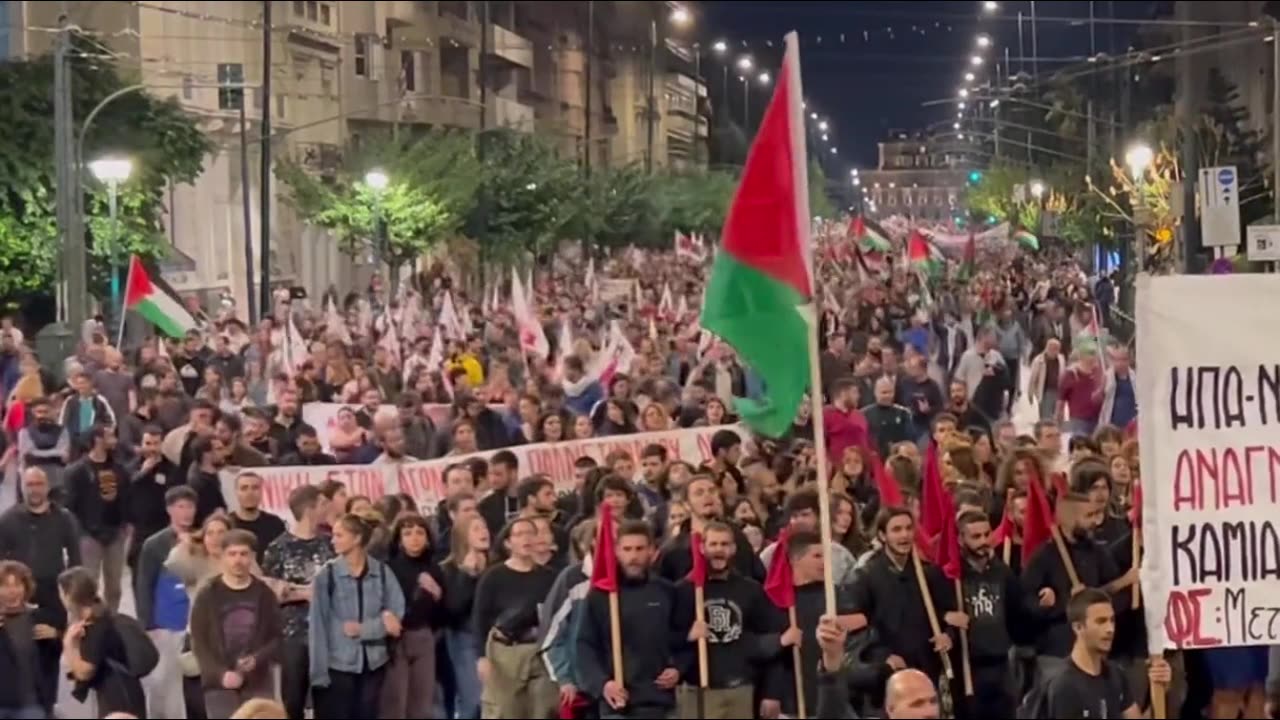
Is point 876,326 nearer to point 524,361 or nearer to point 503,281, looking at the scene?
point 524,361

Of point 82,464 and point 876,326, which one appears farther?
point 876,326

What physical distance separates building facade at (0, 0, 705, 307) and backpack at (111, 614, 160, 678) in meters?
25.4

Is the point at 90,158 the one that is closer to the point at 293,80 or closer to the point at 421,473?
the point at 421,473

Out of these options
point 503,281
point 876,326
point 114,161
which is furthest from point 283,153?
point 876,326

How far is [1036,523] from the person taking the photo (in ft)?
34.0

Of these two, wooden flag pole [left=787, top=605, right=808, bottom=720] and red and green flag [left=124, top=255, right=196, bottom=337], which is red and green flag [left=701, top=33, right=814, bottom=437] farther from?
red and green flag [left=124, top=255, right=196, bottom=337]

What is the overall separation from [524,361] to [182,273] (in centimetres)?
2186

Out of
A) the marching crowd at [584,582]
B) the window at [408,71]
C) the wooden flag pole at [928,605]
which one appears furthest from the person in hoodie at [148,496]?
the window at [408,71]

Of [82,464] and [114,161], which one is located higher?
[114,161]

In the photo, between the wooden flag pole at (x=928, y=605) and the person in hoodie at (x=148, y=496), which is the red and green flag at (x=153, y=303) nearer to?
the person in hoodie at (x=148, y=496)

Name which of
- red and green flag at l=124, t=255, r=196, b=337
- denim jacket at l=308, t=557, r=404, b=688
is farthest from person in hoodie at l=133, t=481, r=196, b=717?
red and green flag at l=124, t=255, r=196, b=337

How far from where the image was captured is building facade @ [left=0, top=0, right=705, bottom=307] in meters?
44.2

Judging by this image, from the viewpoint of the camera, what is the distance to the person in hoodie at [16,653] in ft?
32.1

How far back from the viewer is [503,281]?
54.1 m
